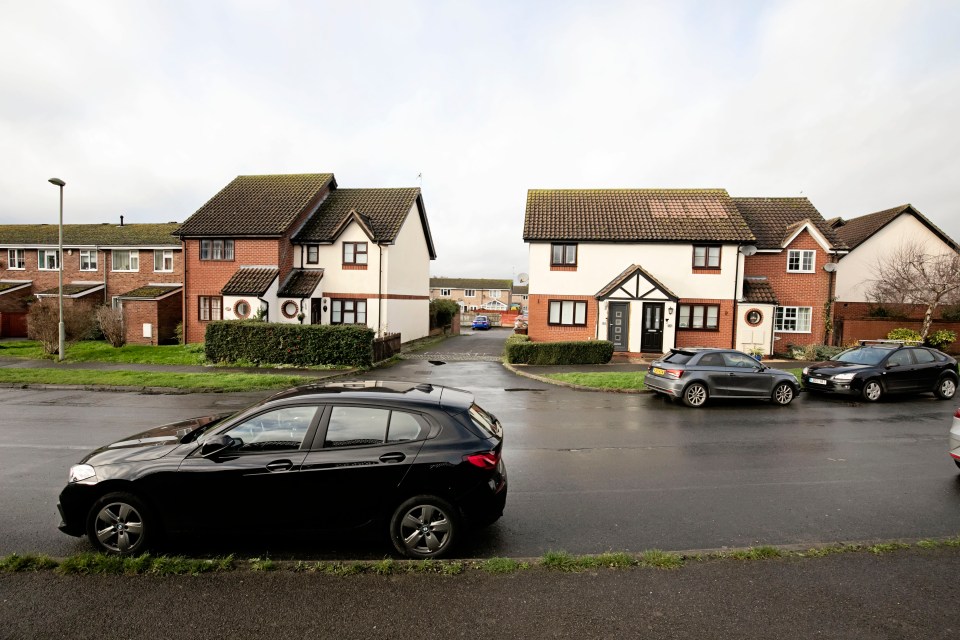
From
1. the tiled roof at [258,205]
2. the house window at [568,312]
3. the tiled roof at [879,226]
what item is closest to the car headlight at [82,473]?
the house window at [568,312]

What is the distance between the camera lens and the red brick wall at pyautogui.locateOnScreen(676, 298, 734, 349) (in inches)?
915

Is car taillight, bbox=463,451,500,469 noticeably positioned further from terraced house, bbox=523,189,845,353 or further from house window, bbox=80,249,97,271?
house window, bbox=80,249,97,271

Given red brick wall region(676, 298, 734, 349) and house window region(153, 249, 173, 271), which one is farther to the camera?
house window region(153, 249, 173, 271)

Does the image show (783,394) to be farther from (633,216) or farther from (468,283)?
(468,283)

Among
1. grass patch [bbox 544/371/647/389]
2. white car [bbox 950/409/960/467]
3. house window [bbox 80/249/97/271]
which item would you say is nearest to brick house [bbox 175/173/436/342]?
house window [bbox 80/249/97/271]

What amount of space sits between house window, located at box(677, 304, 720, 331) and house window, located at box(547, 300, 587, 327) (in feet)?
15.1

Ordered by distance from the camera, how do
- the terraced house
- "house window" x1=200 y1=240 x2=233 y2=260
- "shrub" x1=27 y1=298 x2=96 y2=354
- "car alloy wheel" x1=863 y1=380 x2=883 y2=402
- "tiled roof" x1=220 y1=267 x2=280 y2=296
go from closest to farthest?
"car alloy wheel" x1=863 y1=380 x2=883 y2=402 < "shrub" x1=27 y1=298 x2=96 y2=354 < the terraced house < "tiled roof" x1=220 y1=267 x2=280 y2=296 < "house window" x1=200 y1=240 x2=233 y2=260

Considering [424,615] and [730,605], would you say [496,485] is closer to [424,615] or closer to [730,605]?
[424,615]

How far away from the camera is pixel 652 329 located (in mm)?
22859

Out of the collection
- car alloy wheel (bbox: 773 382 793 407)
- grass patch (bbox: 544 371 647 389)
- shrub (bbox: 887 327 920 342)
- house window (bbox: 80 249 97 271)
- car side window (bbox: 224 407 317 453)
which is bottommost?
grass patch (bbox: 544 371 647 389)

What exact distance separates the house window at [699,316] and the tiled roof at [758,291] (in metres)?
1.49

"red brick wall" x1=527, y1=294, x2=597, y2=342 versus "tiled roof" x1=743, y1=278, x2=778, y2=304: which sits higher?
"tiled roof" x1=743, y1=278, x2=778, y2=304

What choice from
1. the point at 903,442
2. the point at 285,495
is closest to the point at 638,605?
the point at 285,495

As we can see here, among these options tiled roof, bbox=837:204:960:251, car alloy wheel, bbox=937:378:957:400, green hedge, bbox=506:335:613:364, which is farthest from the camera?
tiled roof, bbox=837:204:960:251
